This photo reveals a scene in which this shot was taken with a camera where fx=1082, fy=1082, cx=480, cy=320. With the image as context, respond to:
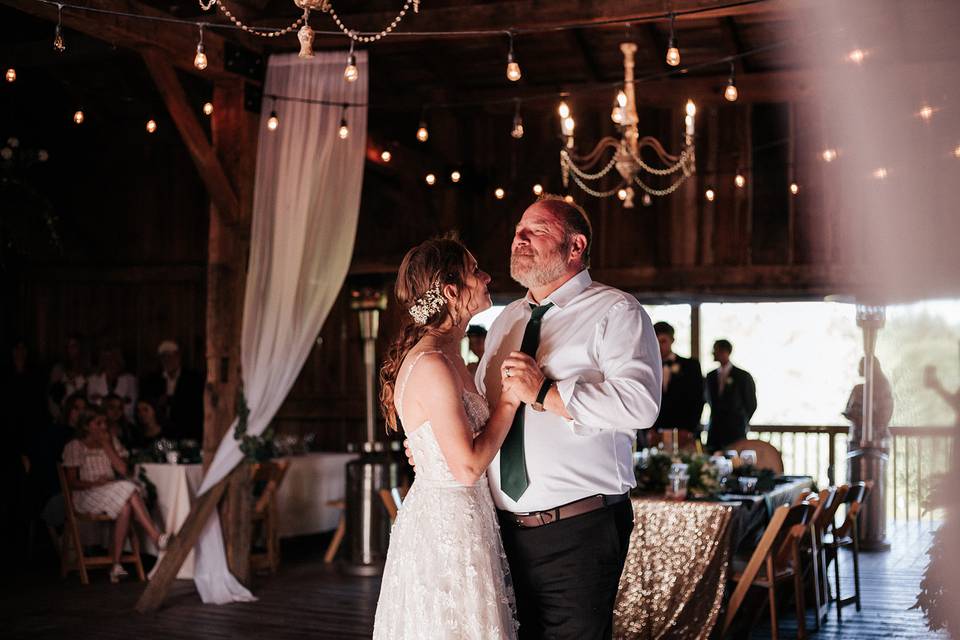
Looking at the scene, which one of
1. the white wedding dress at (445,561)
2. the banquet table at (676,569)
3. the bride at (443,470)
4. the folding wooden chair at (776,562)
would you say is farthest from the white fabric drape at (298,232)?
the white wedding dress at (445,561)

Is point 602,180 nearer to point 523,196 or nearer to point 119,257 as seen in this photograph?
point 523,196

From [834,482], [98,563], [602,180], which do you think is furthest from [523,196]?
[98,563]

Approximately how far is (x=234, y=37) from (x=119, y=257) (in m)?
5.84

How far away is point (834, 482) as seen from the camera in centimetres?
1100

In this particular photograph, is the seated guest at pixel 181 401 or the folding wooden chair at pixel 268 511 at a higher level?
the seated guest at pixel 181 401

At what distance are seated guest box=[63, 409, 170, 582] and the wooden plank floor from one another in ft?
1.22

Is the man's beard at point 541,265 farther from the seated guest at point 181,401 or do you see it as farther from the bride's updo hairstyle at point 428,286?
the seated guest at point 181,401

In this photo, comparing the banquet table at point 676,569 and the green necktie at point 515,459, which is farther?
the banquet table at point 676,569

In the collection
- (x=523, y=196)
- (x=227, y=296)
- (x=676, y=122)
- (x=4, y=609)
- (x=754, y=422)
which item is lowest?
(x=4, y=609)

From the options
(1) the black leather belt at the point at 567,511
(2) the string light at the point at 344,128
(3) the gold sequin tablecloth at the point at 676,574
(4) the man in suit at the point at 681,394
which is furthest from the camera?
(4) the man in suit at the point at 681,394

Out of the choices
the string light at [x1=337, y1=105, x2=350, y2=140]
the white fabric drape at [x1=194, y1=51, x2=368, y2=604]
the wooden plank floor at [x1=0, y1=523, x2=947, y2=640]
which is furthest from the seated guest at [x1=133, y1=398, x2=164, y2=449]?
the string light at [x1=337, y1=105, x2=350, y2=140]

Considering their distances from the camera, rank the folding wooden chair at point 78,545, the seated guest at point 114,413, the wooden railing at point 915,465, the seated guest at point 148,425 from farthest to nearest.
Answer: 1. the seated guest at point 148,425
2. the seated guest at point 114,413
3. the folding wooden chair at point 78,545
4. the wooden railing at point 915,465

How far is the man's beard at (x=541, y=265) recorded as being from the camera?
9.29 ft

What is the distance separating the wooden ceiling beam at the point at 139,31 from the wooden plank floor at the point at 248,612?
3.32m
